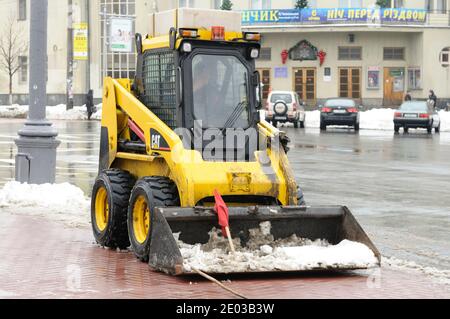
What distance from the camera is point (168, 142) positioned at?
1029 cm

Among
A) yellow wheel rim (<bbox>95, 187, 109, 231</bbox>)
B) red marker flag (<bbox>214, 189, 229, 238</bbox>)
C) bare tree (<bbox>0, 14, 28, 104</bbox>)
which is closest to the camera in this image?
red marker flag (<bbox>214, 189, 229, 238</bbox>)

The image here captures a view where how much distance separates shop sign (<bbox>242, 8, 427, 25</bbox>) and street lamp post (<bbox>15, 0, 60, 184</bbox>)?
46823 millimetres

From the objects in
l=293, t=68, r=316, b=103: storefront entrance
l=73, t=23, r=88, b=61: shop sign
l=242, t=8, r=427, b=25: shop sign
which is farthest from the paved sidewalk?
l=293, t=68, r=316, b=103: storefront entrance

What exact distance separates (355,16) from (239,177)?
171 feet

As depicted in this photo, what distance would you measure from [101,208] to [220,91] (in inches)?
84.6

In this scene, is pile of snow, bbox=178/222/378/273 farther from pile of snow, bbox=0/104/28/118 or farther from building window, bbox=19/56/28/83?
building window, bbox=19/56/28/83

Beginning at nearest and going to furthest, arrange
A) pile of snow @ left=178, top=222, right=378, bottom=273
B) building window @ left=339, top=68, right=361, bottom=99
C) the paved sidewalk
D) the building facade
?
1. the paved sidewalk
2. pile of snow @ left=178, top=222, right=378, bottom=273
3. the building facade
4. building window @ left=339, top=68, right=361, bottom=99

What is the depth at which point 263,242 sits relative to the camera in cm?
978

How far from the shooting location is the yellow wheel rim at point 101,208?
37.8 feet

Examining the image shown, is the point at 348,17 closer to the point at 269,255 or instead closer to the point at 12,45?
the point at 12,45

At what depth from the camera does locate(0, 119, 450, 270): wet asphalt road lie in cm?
1257

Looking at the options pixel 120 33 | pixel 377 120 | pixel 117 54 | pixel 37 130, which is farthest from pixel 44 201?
pixel 117 54

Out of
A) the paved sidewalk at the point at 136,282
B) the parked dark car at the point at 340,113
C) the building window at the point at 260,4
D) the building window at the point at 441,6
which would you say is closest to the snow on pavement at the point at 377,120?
the parked dark car at the point at 340,113
